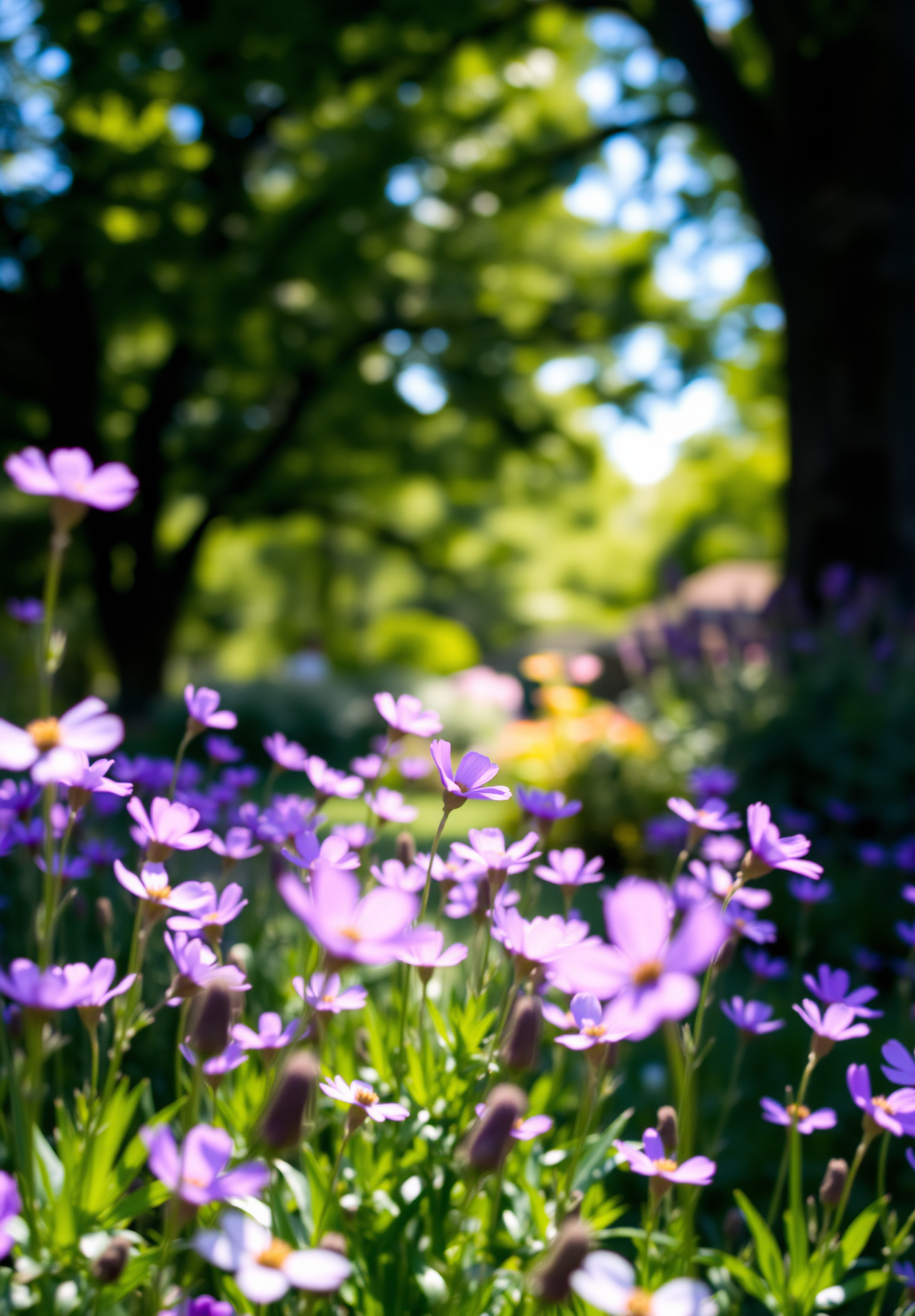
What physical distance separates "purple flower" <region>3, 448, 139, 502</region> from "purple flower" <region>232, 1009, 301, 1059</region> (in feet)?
1.91

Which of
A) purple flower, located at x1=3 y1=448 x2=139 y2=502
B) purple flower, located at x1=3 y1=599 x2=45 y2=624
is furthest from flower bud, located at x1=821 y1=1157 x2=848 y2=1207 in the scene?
purple flower, located at x1=3 y1=599 x2=45 y2=624

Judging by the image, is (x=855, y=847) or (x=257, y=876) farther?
(x=855, y=847)

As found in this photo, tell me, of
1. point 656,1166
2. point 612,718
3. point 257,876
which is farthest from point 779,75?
point 656,1166

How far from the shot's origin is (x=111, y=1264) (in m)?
0.84

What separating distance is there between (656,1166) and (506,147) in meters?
9.40

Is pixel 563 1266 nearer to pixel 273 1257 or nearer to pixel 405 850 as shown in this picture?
pixel 273 1257

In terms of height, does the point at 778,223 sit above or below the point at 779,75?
below

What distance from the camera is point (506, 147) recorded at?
8.82 m

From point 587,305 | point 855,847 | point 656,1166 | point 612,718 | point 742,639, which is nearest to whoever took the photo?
point 656,1166

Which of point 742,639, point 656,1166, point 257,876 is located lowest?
point 742,639

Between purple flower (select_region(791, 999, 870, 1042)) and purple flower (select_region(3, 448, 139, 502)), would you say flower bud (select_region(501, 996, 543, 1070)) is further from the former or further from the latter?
purple flower (select_region(3, 448, 139, 502))

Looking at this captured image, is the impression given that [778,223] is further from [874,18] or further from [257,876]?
[257,876]

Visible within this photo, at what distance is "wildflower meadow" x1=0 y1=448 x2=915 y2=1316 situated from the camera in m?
0.75

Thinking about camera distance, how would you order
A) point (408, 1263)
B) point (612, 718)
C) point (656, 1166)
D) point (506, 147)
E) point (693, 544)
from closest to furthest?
point (656, 1166) < point (408, 1263) < point (612, 718) < point (506, 147) < point (693, 544)
